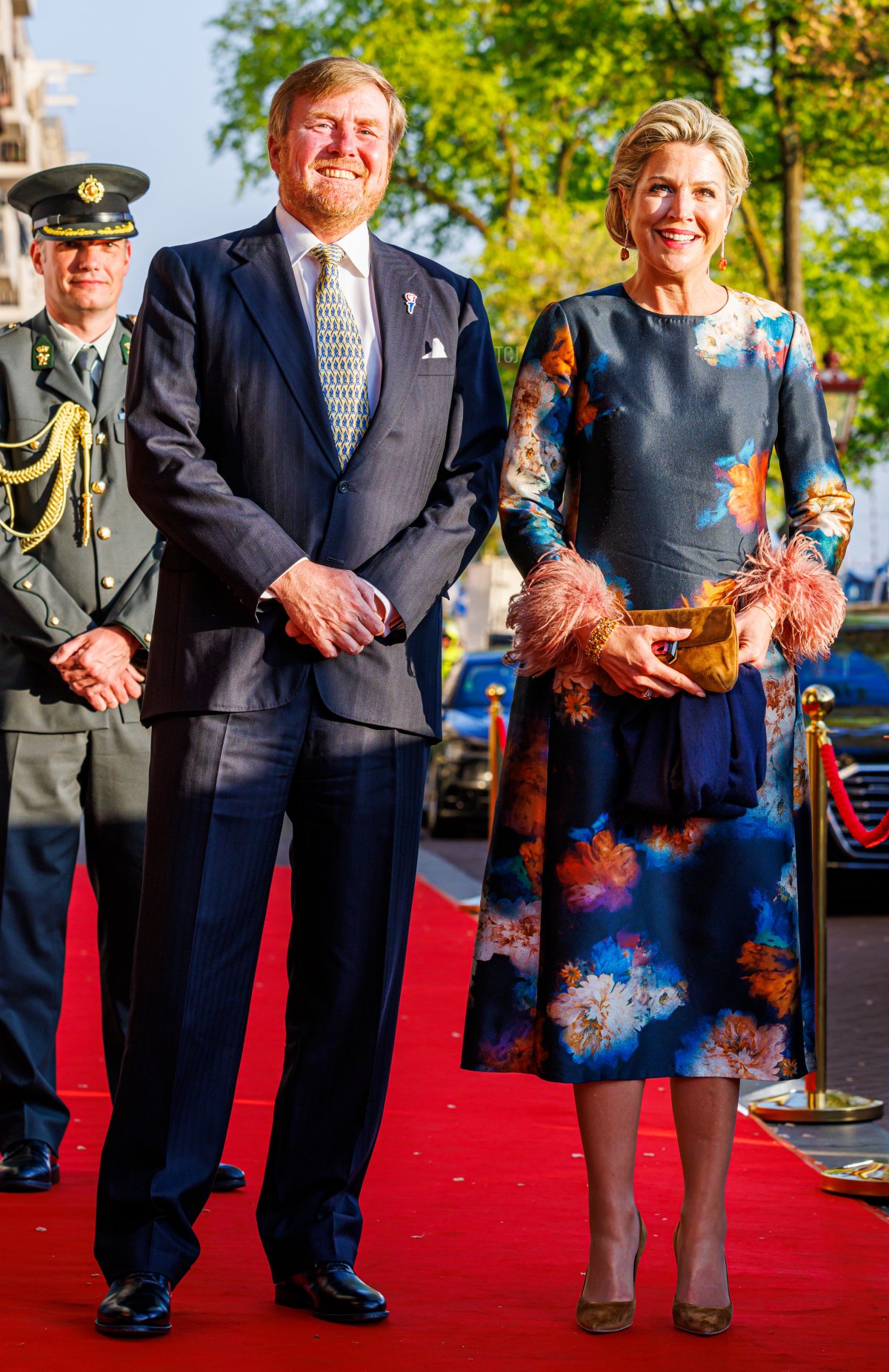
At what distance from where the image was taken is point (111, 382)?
15.4 ft

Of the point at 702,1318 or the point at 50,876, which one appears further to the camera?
the point at 50,876

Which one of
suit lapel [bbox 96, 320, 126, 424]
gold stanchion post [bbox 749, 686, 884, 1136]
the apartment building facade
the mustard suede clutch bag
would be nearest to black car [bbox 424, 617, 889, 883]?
gold stanchion post [bbox 749, 686, 884, 1136]

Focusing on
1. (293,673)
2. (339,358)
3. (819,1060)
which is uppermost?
(339,358)

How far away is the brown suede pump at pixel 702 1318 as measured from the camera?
3.40 metres

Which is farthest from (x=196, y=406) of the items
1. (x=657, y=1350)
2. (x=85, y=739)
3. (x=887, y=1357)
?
(x=887, y=1357)

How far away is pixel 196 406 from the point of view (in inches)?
139

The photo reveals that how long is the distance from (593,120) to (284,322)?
107ft

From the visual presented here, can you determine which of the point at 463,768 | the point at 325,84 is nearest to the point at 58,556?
the point at 325,84

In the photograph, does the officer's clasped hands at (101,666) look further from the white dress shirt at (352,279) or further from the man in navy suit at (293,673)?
the white dress shirt at (352,279)

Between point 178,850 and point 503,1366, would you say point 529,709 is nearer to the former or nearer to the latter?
point 178,850

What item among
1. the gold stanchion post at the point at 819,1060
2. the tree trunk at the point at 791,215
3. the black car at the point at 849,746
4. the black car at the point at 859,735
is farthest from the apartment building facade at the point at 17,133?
the gold stanchion post at the point at 819,1060

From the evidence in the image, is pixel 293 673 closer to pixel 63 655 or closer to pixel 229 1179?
pixel 63 655

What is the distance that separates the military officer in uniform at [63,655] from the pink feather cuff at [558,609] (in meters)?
1.29

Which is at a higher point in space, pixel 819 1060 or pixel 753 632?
pixel 753 632
